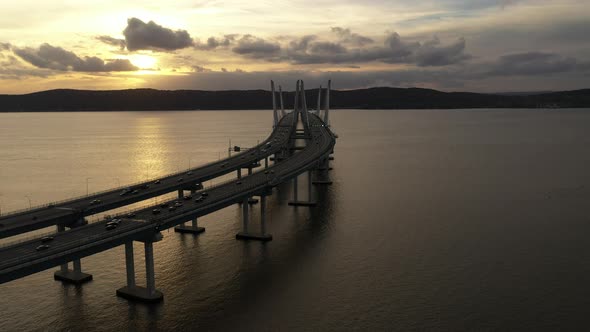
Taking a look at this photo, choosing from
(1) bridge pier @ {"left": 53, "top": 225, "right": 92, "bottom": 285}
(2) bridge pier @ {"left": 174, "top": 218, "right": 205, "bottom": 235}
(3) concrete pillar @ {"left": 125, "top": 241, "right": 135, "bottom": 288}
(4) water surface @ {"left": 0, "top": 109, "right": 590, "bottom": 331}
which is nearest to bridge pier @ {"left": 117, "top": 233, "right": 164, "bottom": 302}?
(3) concrete pillar @ {"left": 125, "top": 241, "right": 135, "bottom": 288}

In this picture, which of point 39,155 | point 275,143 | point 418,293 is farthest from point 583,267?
point 39,155

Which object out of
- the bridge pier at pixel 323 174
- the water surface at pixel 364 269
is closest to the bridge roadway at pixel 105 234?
the water surface at pixel 364 269

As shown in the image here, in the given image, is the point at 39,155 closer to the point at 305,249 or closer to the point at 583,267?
the point at 305,249

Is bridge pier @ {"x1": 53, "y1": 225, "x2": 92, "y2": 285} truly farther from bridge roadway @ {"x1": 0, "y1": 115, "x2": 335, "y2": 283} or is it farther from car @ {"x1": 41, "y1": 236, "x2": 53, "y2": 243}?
car @ {"x1": 41, "y1": 236, "x2": 53, "y2": 243}

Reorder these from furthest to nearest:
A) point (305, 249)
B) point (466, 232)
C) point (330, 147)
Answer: point (330, 147) → point (466, 232) → point (305, 249)

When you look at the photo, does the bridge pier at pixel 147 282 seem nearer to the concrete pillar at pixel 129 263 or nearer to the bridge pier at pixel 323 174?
the concrete pillar at pixel 129 263

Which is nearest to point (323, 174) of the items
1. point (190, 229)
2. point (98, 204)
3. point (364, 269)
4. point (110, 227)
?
point (190, 229)

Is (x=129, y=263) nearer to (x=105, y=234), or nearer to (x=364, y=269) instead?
(x=105, y=234)
